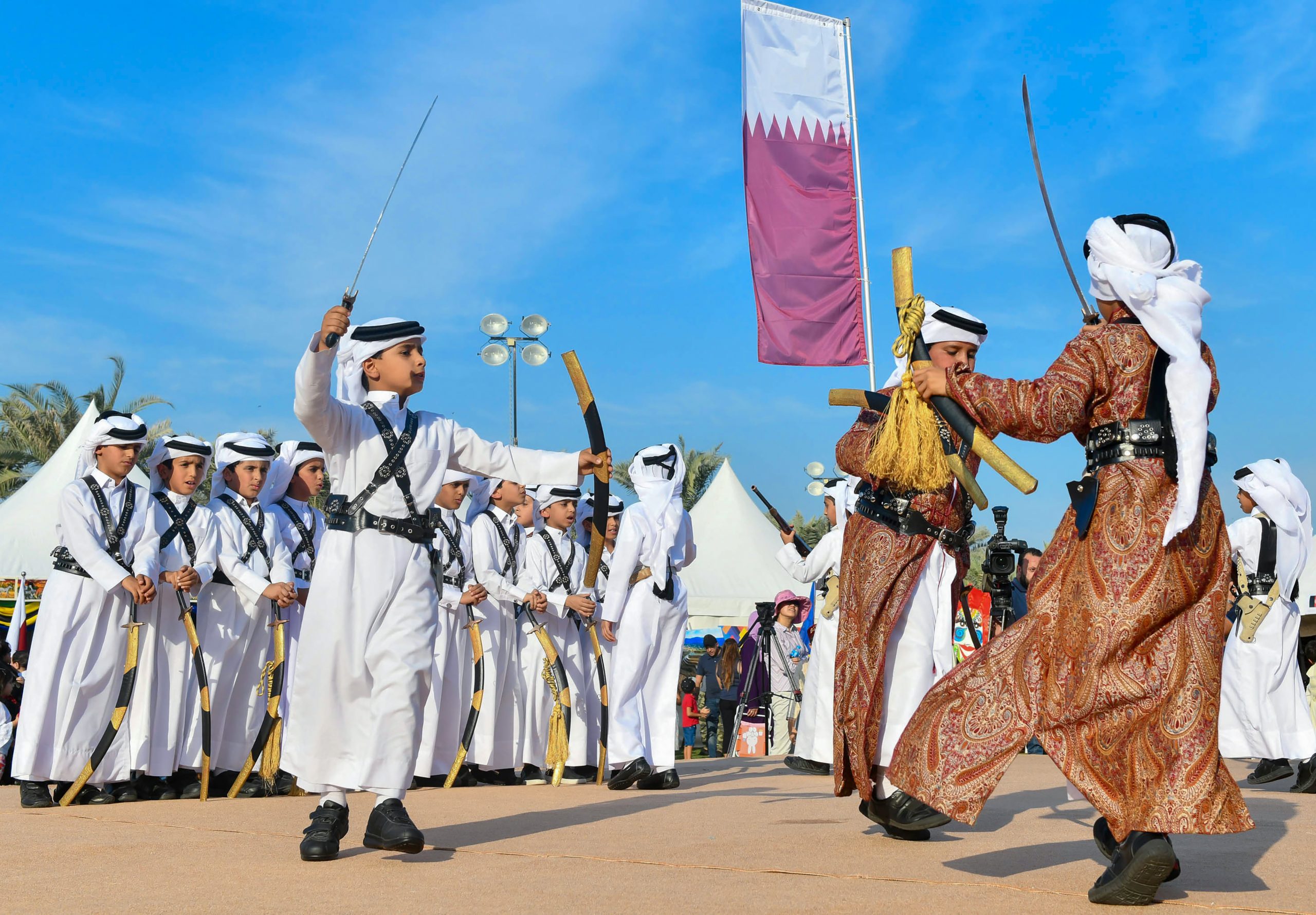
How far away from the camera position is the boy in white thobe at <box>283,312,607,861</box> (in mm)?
4676

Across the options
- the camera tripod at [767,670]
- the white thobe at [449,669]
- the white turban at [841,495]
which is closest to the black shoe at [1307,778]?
the white turban at [841,495]

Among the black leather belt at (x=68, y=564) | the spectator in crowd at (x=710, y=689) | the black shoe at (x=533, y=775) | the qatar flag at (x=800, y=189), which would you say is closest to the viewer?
the black leather belt at (x=68, y=564)

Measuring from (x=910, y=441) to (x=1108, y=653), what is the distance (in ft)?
3.77

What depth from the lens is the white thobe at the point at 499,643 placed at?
30.1ft

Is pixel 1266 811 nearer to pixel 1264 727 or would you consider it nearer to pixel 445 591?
pixel 1264 727

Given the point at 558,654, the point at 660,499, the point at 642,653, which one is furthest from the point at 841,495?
the point at 558,654

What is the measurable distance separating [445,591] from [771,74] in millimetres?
8507

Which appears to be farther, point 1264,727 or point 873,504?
point 1264,727

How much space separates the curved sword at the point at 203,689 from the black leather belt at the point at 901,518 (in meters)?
4.31

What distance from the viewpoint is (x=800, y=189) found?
570 inches

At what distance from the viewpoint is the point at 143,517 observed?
7.38 m

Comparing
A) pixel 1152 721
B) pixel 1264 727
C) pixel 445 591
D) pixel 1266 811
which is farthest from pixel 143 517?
pixel 1264 727

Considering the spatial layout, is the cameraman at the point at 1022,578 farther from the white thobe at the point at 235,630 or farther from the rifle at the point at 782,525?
the white thobe at the point at 235,630

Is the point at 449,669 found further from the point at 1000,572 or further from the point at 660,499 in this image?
the point at 1000,572
